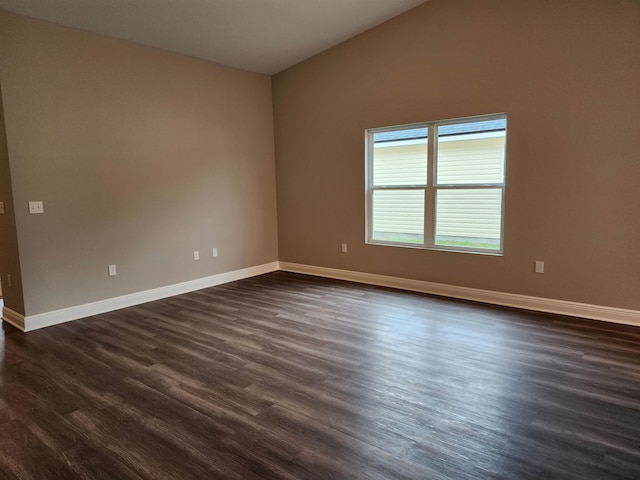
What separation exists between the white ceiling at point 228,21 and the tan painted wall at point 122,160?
0.20 m

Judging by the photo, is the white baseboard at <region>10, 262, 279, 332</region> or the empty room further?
the white baseboard at <region>10, 262, 279, 332</region>

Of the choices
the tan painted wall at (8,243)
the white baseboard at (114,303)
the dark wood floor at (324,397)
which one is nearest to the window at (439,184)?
the dark wood floor at (324,397)

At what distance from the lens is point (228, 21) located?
4047mm

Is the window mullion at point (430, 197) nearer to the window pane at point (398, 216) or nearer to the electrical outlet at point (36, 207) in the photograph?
the window pane at point (398, 216)


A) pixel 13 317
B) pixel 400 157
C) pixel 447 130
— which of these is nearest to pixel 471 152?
pixel 447 130

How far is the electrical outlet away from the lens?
11.8ft

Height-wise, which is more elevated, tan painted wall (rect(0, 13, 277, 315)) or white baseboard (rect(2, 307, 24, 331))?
tan painted wall (rect(0, 13, 277, 315))

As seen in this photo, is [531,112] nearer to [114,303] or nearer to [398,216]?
[398,216]

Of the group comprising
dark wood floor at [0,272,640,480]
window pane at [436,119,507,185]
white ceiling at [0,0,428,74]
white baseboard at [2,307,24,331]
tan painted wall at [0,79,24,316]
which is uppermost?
white ceiling at [0,0,428,74]

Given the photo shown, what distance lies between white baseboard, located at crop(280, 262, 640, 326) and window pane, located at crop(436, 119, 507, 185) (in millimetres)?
1223

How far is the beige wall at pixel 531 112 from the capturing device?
134 inches

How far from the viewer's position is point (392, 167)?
494 centimetres

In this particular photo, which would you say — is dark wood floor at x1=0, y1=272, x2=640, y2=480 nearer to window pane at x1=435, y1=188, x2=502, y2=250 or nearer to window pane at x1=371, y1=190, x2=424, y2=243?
window pane at x1=435, y1=188, x2=502, y2=250

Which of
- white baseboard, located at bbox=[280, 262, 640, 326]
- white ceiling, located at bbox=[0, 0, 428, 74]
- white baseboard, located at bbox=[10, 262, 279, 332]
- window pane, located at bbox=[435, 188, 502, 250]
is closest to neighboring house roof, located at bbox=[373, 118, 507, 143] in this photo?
window pane, located at bbox=[435, 188, 502, 250]
